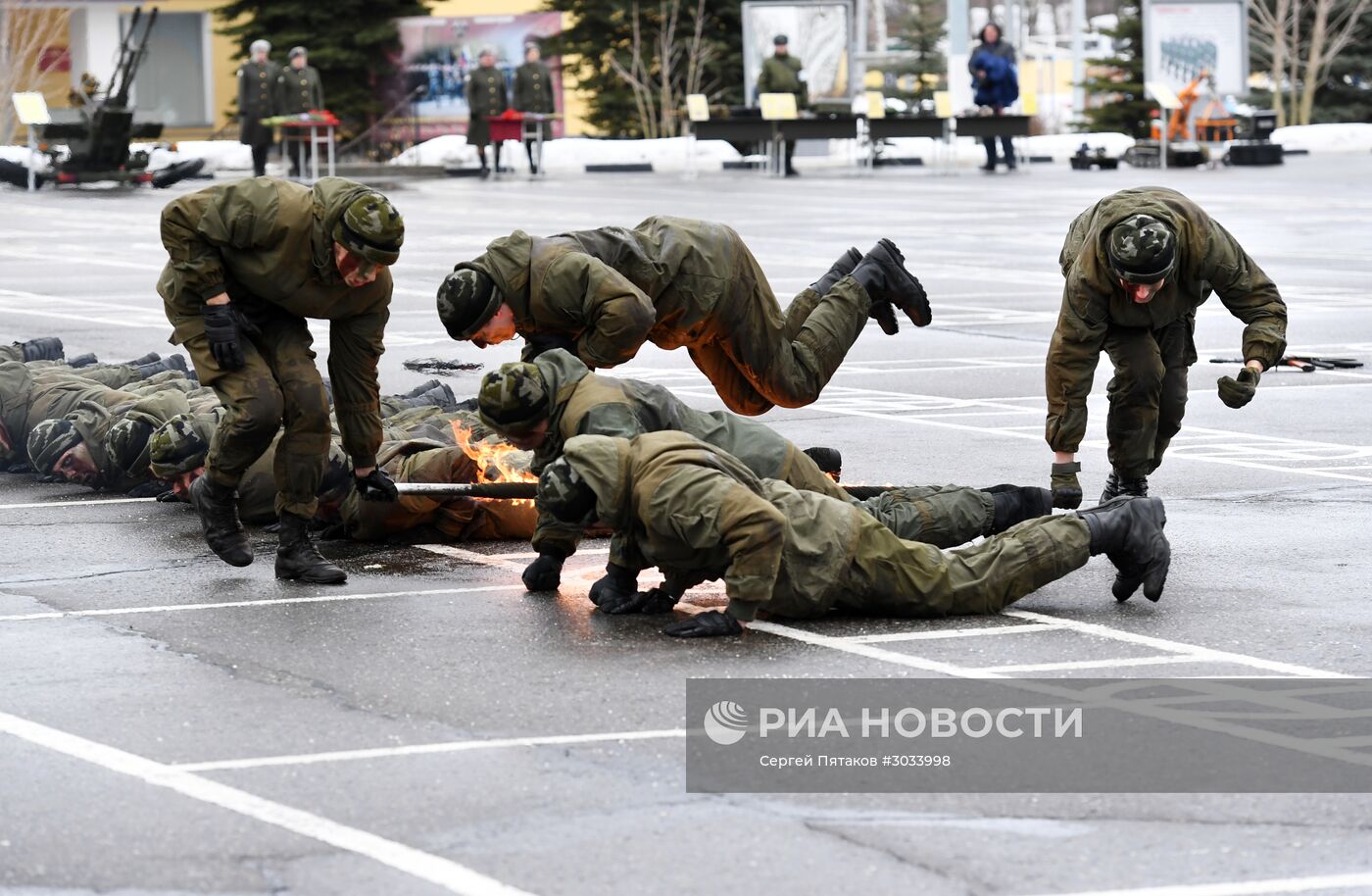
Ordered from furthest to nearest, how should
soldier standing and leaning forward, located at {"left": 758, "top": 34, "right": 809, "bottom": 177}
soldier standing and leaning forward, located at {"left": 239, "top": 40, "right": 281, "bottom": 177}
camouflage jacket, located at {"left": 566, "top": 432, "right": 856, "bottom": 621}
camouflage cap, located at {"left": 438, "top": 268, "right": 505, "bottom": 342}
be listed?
soldier standing and leaning forward, located at {"left": 758, "top": 34, "right": 809, "bottom": 177} < soldier standing and leaning forward, located at {"left": 239, "top": 40, "right": 281, "bottom": 177} < camouflage cap, located at {"left": 438, "top": 268, "right": 505, "bottom": 342} < camouflage jacket, located at {"left": 566, "top": 432, "right": 856, "bottom": 621}

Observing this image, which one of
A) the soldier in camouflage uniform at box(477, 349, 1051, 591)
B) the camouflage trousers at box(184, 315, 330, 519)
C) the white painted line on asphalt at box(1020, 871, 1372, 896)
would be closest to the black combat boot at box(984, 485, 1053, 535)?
the soldier in camouflage uniform at box(477, 349, 1051, 591)

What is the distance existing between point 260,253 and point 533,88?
34.2m

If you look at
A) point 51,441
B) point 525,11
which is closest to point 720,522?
point 51,441

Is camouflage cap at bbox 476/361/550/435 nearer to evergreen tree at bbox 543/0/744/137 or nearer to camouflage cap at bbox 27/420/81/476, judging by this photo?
camouflage cap at bbox 27/420/81/476

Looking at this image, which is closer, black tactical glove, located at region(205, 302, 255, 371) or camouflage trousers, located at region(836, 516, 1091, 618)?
camouflage trousers, located at region(836, 516, 1091, 618)

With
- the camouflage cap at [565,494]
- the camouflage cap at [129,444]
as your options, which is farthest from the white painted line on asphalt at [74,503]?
the camouflage cap at [565,494]

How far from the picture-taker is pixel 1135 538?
809cm

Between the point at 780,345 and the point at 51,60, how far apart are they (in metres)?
46.4

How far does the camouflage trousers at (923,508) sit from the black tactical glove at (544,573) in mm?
911

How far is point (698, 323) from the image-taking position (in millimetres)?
9953

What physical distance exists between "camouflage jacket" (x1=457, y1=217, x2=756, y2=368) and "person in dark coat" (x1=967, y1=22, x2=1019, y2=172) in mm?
31522

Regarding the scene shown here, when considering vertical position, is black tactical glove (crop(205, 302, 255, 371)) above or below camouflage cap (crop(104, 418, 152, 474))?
above

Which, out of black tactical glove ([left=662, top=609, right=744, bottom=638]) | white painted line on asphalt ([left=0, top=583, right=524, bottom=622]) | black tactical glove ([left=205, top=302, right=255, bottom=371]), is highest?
black tactical glove ([left=205, top=302, right=255, bottom=371])

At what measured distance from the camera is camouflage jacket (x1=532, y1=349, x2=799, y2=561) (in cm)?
814
